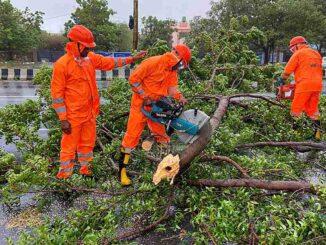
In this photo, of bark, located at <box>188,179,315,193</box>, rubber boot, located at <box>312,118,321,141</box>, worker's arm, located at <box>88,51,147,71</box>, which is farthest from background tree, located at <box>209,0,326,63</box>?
bark, located at <box>188,179,315,193</box>

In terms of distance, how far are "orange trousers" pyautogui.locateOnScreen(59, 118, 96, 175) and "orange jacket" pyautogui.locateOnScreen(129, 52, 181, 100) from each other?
638 mm

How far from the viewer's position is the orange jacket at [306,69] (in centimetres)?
562

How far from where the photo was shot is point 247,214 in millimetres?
2789

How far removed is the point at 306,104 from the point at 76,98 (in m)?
3.47

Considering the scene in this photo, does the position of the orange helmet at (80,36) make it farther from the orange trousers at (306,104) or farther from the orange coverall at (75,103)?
the orange trousers at (306,104)

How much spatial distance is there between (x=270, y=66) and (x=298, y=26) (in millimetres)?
20248

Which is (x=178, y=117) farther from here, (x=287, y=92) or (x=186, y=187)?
(x=287, y=92)

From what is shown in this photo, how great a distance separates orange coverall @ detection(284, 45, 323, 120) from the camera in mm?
5609

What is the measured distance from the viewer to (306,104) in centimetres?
574

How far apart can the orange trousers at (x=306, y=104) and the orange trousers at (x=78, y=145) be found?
3.02 metres

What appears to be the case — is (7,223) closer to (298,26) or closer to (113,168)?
(113,168)

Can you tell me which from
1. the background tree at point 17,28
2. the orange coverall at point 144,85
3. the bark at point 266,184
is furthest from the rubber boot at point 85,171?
the background tree at point 17,28

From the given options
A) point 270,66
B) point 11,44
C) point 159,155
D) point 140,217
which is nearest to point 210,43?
point 270,66

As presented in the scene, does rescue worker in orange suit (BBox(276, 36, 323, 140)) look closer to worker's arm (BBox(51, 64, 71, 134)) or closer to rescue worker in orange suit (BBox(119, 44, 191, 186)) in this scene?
rescue worker in orange suit (BBox(119, 44, 191, 186))
